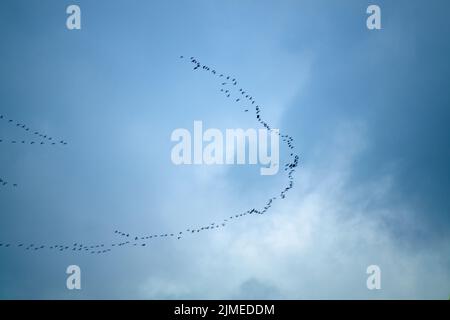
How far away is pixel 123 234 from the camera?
17.5 meters

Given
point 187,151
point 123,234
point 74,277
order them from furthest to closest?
point 123,234 < point 187,151 < point 74,277

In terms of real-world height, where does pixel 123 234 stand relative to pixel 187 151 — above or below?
below
